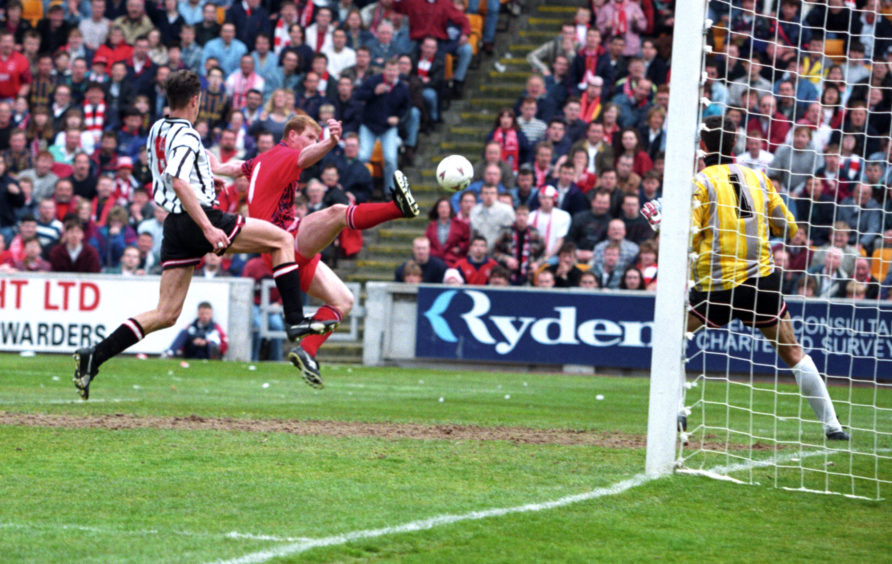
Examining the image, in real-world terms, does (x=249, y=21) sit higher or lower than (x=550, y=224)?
higher

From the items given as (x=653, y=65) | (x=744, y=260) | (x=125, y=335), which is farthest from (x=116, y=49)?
(x=744, y=260)

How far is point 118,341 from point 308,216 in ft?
6.74

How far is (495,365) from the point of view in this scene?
57.9 feet

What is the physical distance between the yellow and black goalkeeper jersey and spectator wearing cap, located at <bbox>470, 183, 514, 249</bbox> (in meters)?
9.09

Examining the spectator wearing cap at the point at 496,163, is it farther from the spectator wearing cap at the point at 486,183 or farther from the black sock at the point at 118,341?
the black sock at the point at 118,341

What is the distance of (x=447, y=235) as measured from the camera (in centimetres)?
1862

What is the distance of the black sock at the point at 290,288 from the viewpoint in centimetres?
945

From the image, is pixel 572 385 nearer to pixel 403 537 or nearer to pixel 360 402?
pixel 360 402

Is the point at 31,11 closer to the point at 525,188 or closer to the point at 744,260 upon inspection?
the point at 525,188

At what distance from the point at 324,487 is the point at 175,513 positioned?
3.25ft

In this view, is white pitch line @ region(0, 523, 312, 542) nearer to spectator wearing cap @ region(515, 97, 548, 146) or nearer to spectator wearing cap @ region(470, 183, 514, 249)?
spectator wearing cap @ region(470, 183, 514, 249)

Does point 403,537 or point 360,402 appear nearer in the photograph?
point 403,537

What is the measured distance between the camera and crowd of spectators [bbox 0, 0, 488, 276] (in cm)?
1931

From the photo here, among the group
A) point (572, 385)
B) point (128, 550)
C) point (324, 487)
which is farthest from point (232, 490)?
point (572, 385)
